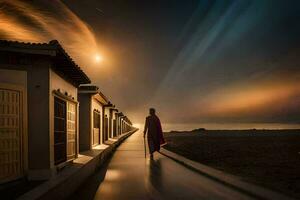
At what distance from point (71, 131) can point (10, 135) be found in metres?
5.15

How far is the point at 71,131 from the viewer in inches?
557

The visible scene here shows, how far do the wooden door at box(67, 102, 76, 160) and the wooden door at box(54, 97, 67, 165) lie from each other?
2.65 feet

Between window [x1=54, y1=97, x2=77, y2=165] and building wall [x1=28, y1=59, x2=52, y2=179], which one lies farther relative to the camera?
window [x1=54, y1=97, x2=77, y2=165]

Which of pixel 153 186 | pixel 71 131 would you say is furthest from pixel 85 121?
pixel 153 186

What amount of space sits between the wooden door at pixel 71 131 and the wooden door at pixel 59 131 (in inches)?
31.7

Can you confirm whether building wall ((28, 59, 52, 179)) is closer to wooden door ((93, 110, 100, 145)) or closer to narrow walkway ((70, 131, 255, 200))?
narrow walkway ((70, 131, 255, 200))

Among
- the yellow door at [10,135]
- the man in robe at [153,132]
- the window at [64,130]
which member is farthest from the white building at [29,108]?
the man in robe at [153,132]

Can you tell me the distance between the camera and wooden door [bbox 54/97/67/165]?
36.7 feet

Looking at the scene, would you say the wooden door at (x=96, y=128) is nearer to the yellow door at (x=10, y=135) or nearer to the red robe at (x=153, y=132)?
the red robe at (x=153, y=132)

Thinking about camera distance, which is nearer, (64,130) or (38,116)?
(38,116)

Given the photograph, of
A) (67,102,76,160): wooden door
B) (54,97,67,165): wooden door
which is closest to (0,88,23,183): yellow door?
(54,97,67,165): wooden door

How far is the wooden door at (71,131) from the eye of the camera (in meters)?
13.3

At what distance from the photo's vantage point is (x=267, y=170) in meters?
14.1

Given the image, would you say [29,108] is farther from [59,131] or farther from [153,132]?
[153,132]
